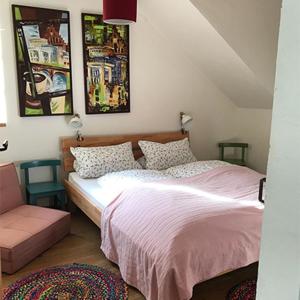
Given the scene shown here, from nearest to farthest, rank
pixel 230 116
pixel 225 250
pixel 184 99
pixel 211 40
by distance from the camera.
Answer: pixel 225 250 → pixel 211 40 → pixel 184 99 → pixel 230 116

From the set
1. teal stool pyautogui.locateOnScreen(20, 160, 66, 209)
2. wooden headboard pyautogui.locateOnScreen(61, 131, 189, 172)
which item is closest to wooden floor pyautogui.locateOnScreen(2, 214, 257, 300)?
teal stool pyautogui.locateOnScreen(20, 160, 66, 209)

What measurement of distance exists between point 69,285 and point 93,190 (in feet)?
2.92

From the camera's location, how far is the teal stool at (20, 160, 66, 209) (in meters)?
3.14

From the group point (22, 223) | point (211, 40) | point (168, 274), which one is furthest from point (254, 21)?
point (22, 223)

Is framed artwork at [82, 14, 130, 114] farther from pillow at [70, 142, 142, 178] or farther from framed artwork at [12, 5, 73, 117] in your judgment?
pillow at [70, 142, 142, 178]

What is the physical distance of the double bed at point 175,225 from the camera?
1823mm

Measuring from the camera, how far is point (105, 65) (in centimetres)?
351

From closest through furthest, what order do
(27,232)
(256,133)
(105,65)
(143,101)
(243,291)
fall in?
(243,291) → (27,232) → (105,65) → (143,101) → (256,133)

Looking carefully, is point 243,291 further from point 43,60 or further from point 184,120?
point 43,60

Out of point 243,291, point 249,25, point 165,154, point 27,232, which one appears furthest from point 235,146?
point 27,232

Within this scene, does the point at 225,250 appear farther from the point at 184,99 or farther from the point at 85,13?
the point at 85,13

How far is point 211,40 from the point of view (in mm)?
3246

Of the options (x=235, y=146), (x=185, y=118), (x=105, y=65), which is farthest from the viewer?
(x=235, y=146)

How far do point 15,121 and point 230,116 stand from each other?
2.78m
